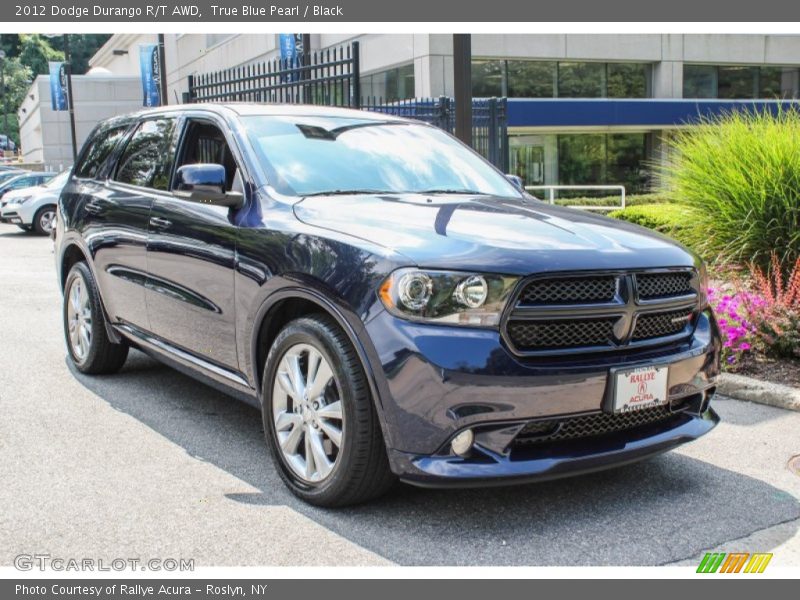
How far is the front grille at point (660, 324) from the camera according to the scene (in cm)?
390

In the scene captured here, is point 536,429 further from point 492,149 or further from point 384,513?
point 492,149

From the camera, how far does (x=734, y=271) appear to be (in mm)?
8078

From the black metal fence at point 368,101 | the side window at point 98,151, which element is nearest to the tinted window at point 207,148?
the side window at point 98,151

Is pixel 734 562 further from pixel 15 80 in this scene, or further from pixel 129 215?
pixel 15 80

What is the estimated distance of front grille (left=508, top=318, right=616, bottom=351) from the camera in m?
3.59

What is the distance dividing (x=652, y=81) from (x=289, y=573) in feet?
117

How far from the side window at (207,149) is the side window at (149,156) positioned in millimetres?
140

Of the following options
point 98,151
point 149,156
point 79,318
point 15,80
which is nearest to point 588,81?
point 98,151

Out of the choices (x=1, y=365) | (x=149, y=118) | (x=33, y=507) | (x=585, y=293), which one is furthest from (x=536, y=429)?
(x=1, y=365)

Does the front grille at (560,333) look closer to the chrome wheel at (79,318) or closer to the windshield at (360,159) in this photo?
the windshield at (360,159)

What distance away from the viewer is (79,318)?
6641 millimetres

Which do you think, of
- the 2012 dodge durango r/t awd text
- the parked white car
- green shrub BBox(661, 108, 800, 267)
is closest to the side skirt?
the 2012 dodge durango r/t awd text

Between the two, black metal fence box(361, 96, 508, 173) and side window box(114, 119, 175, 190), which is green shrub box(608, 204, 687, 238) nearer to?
black metal fence box(361, 96, 508, 173)

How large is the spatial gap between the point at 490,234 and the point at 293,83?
9.21m
